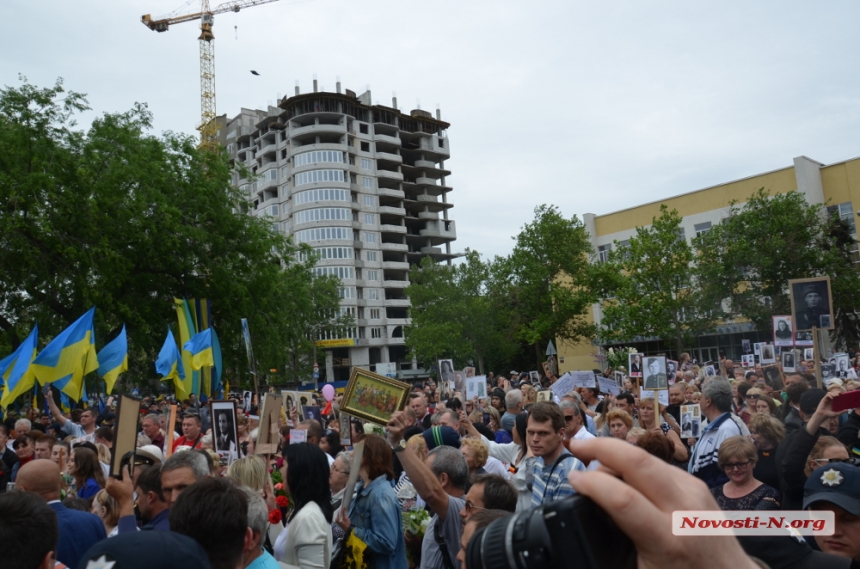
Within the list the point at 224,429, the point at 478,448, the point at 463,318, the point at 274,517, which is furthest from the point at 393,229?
the point at 274,517

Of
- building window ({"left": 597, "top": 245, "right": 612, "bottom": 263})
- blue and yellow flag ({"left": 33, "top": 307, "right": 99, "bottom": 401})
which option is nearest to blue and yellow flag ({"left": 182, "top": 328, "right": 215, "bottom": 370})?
blue and yellow flag ({"left": 33, "top": 307, "right": 99, "bottom": 401})

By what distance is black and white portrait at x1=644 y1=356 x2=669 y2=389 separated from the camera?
10.2 metres

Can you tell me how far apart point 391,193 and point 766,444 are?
87638 mm

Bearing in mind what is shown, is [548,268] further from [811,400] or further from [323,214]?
[811,400]

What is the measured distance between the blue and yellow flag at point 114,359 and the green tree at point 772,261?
37552 mm

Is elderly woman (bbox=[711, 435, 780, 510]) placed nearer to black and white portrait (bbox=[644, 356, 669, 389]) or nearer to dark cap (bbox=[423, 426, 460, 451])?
dark cap (bbox=[423, 426, 460, 451])

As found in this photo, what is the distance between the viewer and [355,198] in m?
89.2

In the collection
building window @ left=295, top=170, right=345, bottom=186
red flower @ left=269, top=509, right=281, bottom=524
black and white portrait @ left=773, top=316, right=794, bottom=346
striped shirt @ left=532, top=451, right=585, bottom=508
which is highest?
building window @ left=295, top=170, right=345, bottom=186

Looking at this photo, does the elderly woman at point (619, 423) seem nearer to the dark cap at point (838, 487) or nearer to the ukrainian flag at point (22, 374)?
the dark cap at point (838, 487)

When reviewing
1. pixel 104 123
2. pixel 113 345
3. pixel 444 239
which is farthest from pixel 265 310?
pixel 444 239

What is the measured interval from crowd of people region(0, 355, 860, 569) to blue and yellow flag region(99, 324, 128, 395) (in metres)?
5.80

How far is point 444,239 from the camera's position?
10231 centimetres

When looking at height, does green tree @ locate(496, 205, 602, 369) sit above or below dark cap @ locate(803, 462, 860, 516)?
above

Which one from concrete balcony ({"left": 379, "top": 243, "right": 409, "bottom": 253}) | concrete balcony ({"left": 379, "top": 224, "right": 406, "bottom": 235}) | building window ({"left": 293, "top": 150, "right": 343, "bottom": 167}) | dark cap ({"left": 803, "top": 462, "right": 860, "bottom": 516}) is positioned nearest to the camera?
dark cap ({"left": 803, "top": 462, "right": 860, "bottom": 516})
